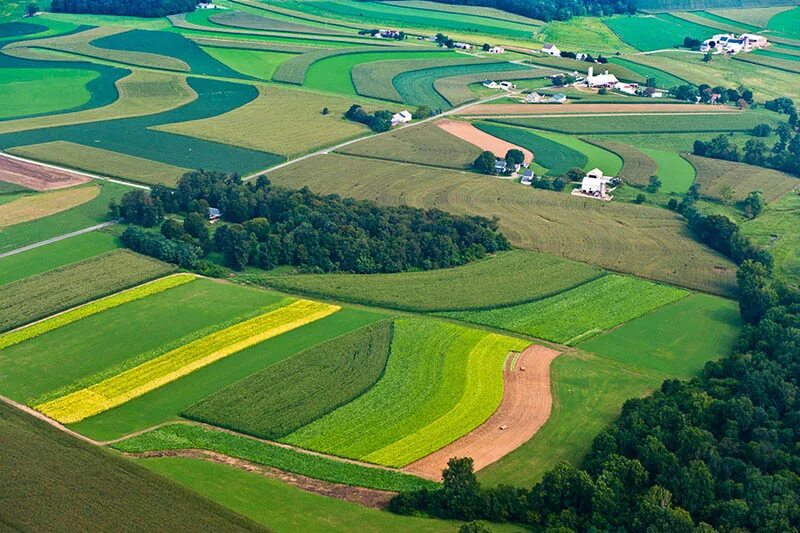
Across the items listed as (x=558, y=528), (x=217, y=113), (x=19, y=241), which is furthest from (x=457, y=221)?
(x=217, y=113)

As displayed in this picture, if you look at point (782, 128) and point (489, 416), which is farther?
point (782, 128)

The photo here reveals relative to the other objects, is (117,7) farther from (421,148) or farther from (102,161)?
(421,148)

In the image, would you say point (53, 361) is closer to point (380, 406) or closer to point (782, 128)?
point (380, 406)

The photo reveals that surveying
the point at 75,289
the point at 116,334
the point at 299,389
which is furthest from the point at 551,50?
the point at 299,389

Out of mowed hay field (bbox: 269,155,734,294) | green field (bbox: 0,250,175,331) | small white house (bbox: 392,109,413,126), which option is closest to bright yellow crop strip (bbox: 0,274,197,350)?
green field (bbox: 0,250,175,331)

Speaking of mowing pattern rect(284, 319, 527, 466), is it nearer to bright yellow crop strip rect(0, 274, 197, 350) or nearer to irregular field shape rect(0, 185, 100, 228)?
bright yellow crop strip rect(0, 274, 197, 350)

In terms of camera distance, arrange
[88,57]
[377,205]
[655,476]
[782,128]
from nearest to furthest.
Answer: [655,476], [377,205], [782,128], [88,57]
